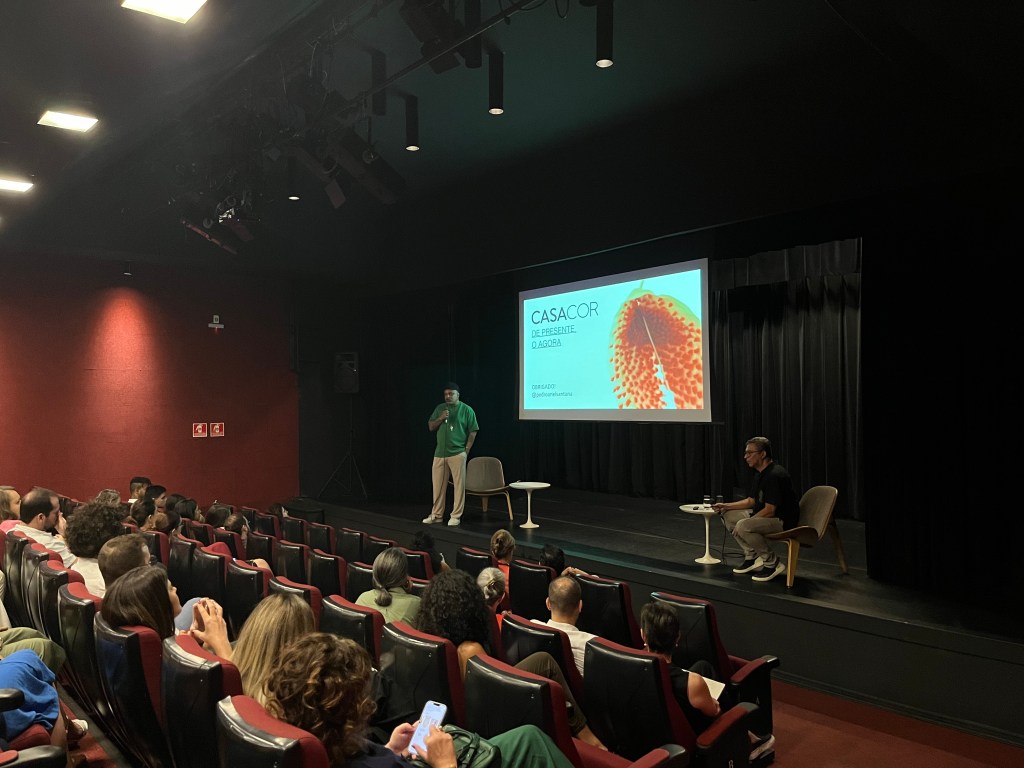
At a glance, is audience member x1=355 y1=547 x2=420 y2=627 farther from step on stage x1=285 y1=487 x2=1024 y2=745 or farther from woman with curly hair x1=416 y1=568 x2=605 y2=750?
step on stage x1=285 y1=487 x2=1024 y2=745

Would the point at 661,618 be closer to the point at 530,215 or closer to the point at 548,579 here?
the point at 548,579

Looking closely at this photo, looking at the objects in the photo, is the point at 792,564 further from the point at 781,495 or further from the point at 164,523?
the point at 164,523

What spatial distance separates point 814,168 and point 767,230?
905 mm

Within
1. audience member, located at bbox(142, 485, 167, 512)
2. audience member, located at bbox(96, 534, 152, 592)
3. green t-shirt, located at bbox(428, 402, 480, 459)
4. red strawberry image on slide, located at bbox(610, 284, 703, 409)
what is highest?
red strawberry image on slide, located at bbox(610, 284, 703, 409)

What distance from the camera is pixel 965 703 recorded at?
3748 mm

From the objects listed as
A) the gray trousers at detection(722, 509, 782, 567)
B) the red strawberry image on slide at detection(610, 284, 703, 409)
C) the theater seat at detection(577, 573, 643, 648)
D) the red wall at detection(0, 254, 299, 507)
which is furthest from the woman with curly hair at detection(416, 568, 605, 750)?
the red wall at detection(0, 254, 299, 507)

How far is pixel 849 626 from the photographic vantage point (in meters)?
4.23

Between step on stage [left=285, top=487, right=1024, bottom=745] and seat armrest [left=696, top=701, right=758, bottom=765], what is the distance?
A: 1713mm

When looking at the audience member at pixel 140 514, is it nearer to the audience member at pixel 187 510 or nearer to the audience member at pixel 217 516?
the audience member at pixel 187 510

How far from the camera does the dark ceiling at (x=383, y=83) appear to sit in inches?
148

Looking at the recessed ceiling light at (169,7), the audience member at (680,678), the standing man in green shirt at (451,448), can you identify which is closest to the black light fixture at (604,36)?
the recessed ceiling light at (169,7)

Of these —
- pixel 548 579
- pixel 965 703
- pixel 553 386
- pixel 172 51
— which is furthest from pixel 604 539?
pixel 172 51

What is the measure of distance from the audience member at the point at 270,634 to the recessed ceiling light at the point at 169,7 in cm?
259

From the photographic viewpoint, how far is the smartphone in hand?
173cm
